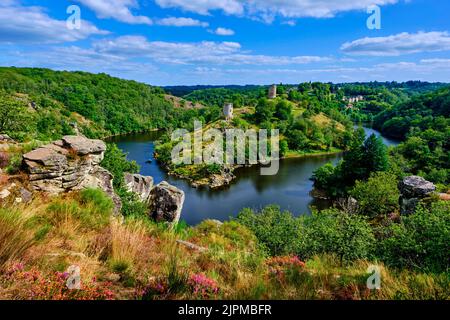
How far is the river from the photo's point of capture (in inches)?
1447

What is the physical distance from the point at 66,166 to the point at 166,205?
27.3 feet

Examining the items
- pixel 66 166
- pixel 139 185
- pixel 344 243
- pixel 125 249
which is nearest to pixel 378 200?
pixel 344 243

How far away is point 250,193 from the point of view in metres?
44.0

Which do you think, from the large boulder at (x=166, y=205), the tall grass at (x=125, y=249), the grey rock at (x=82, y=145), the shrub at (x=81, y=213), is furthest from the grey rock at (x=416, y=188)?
the tall grass at (x=125, y=249)

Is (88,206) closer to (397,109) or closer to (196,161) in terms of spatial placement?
Answer: (196,161)

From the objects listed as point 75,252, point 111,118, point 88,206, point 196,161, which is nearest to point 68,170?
point 88,206

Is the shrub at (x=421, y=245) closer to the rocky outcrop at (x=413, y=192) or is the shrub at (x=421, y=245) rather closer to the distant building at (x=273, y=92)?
the rocky outcrop at (x=413, y=192)

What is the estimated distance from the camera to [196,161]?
56156 mm

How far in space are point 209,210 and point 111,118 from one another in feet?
278

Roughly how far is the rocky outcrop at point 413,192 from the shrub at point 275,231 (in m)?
8.47

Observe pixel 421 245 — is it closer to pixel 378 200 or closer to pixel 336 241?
pixel 336 241

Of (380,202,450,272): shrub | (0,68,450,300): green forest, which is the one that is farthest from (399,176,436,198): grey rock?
(380,202,450,272): shrub

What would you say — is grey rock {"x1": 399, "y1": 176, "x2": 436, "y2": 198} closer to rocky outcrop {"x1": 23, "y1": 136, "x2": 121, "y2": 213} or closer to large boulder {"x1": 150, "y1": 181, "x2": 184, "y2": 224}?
large boulder {"x1": 150, "y1": 181, "x2": 184, "y2": 224}

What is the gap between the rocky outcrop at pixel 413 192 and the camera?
2038 cm
